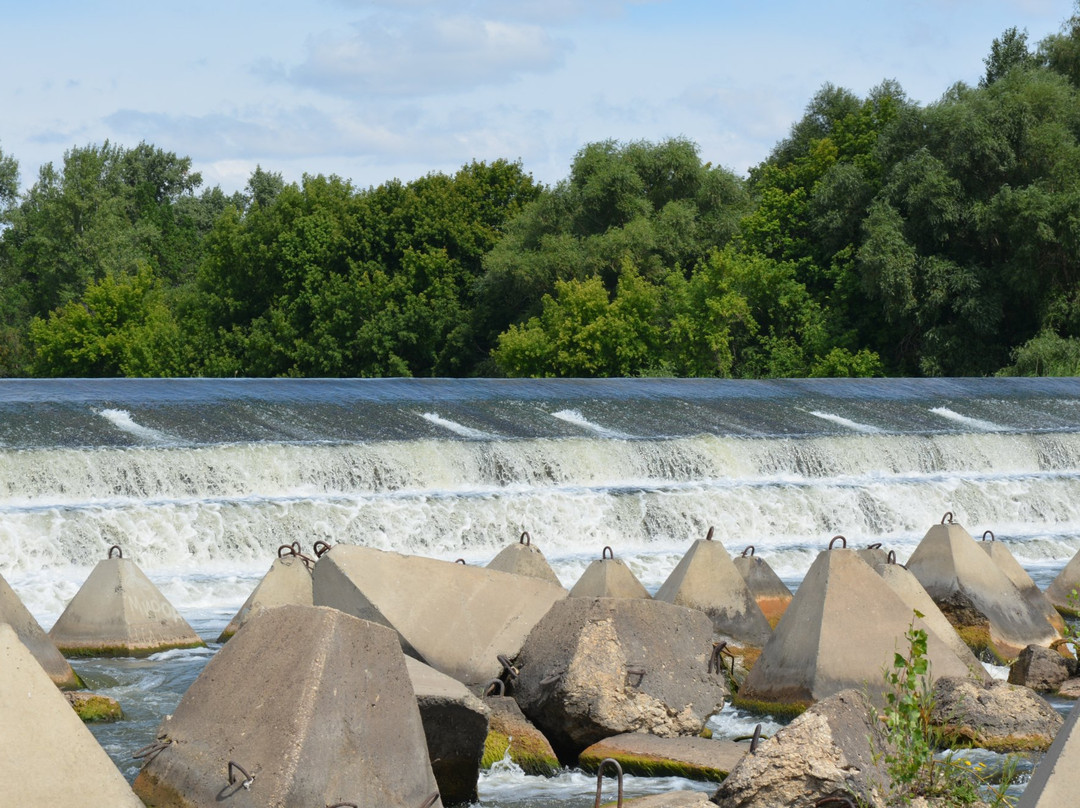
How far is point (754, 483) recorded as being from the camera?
19922mm

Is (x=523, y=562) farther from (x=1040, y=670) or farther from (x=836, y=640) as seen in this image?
(x=1040, y=670)

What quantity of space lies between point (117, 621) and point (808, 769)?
21.7 ft

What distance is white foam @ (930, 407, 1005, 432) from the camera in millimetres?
24516

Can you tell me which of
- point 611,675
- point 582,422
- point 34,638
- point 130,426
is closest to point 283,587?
point 34,638

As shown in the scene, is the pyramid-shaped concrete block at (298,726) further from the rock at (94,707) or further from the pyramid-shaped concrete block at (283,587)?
the pyramid-shaped concrete block at (283,587)

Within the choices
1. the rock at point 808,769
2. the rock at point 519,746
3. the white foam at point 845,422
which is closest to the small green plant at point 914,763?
the rock at point 808,769

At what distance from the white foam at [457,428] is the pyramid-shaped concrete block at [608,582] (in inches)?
346

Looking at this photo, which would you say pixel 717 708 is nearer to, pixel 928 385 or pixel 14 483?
pixel 14 483

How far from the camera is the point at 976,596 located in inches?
445

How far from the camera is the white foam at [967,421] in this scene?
80.4 ft

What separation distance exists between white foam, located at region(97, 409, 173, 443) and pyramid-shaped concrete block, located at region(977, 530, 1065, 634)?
10724 millimetres

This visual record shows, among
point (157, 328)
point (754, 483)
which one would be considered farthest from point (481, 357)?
point (754, 483)

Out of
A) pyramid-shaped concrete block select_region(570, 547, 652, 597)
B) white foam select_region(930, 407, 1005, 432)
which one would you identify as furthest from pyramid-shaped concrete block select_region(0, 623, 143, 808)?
white foam select_region(930, 407, 1005, 432)

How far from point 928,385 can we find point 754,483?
40.8ft
